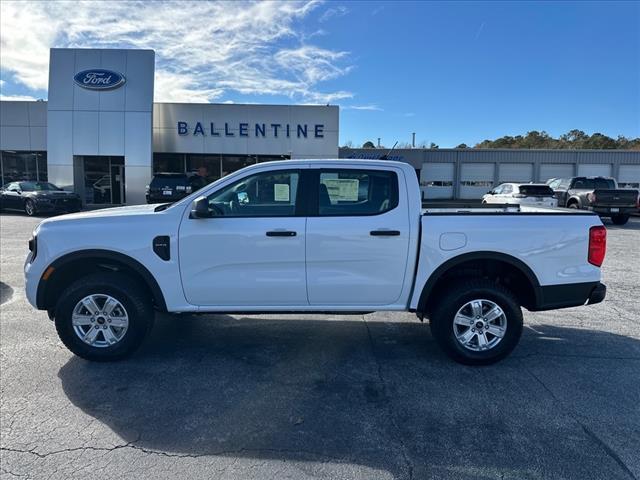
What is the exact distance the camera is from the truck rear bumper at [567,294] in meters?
4.11

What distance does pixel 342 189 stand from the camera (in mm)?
4156

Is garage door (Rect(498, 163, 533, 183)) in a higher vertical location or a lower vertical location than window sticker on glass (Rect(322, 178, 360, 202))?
higher

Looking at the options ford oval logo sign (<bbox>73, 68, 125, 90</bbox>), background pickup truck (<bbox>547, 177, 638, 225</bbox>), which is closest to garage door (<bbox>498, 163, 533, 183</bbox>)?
background pickup truck (<bbox>547, 177, 638, 225</bbox>)

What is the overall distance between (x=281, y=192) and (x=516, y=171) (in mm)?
36217

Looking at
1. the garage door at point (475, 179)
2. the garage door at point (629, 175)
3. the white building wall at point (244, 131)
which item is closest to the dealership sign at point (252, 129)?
the white building wall at point (244, 131)

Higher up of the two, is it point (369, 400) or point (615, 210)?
point (615, 210)

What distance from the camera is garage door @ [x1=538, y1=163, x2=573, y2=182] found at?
116 feet

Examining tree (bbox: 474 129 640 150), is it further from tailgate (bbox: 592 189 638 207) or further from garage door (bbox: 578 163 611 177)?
tailgate (bbox: 592 189 638 207)

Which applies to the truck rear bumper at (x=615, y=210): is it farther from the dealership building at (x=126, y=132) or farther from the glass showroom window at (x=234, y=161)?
the glass showroom window at (x=234, y=161)

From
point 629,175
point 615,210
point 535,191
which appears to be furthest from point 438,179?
point 615,210

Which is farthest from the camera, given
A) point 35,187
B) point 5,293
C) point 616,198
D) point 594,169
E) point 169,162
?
point 594,169

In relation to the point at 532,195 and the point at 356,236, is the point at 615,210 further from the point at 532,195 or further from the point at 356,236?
the point at 356,236

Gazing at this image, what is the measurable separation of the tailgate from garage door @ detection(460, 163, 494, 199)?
19712 millimetres

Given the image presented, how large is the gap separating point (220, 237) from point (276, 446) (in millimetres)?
1871
